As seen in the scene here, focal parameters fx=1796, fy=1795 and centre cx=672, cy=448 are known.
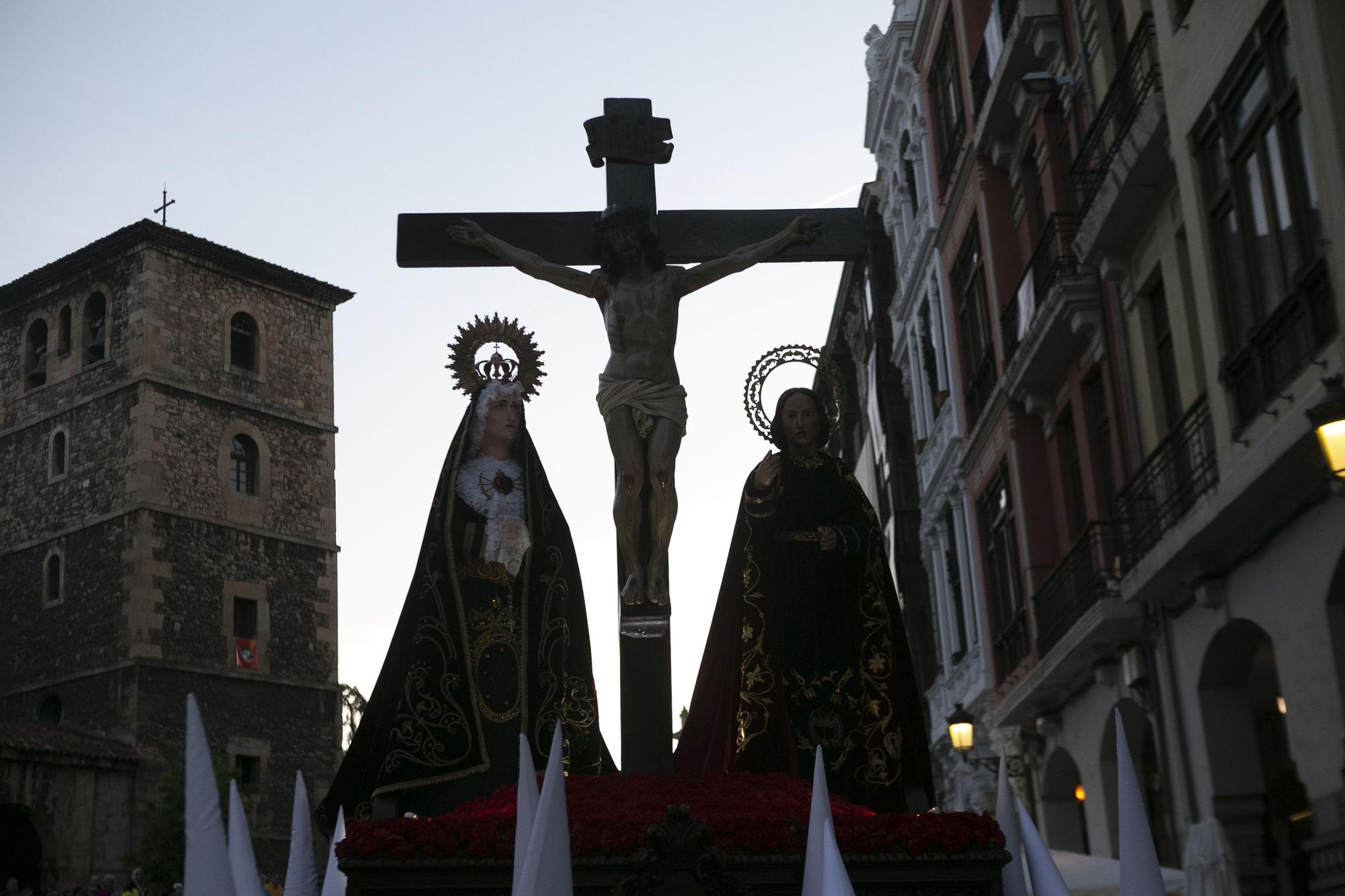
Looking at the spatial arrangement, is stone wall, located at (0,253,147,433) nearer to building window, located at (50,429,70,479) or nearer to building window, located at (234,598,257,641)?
building window, located at (50,429,70,479)

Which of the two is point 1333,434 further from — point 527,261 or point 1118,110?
point 1118,110

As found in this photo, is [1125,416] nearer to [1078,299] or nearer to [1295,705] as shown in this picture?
[1078,299]

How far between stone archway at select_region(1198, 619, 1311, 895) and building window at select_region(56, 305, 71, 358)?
38418 mm

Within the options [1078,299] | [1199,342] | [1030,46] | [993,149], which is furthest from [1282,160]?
[993,149]

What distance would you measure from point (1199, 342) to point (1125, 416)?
2.50 meters

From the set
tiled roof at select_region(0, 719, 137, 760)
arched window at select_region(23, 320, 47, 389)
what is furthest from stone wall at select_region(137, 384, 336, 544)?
tiled roof at select_region(0, 719, 137, 760)

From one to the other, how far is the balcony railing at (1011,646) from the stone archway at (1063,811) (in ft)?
5.03

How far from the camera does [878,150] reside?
3384cm

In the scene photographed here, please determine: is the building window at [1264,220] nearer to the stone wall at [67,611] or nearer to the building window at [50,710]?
the stone wall at [67,611]

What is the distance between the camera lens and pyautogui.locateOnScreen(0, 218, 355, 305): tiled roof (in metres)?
46.2

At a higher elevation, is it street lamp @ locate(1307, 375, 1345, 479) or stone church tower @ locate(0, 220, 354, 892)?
stone church tower @ locate(0, 220, 354, 892)

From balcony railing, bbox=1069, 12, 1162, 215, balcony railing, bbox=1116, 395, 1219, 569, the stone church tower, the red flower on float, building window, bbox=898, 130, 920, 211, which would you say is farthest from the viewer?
the stone church tower

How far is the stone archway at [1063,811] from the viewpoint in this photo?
22.7 m

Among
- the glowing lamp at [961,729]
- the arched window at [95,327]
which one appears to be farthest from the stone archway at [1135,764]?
the arched window at [95,327]
